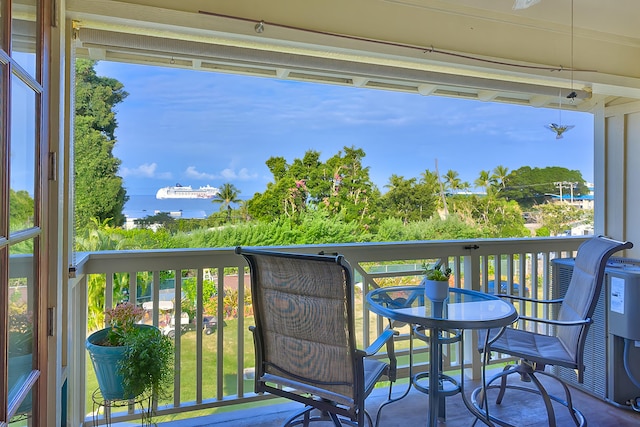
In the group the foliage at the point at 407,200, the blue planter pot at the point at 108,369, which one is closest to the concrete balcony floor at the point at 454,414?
the blue planter pot at the point at 108,369

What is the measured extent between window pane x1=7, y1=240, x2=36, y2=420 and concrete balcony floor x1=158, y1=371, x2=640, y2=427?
1399 millimetres

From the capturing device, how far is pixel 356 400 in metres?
1.67

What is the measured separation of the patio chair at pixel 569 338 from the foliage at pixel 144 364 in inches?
65.9

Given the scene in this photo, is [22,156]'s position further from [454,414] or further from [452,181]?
[452,181]

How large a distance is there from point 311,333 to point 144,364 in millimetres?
789

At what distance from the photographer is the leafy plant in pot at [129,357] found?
1.82 metres

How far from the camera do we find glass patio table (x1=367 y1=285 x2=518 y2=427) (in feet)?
6.05

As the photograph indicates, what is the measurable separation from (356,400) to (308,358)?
0.90 feet

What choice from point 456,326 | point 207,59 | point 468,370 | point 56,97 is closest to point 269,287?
point 456,326

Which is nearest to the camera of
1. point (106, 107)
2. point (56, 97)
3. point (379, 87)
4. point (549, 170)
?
point (56, 97)

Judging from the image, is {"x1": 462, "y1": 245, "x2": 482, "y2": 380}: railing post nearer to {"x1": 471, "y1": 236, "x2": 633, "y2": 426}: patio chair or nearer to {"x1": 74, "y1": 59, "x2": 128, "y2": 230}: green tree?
{"x1": 471, "y1": 236, "x2": 633, "y2": 426}: patio chair

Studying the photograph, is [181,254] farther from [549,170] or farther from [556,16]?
[549,170]

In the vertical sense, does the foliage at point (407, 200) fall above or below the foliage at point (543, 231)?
above

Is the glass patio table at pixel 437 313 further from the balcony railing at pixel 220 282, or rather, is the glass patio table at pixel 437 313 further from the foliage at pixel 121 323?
the foliage at pixel 121 323
